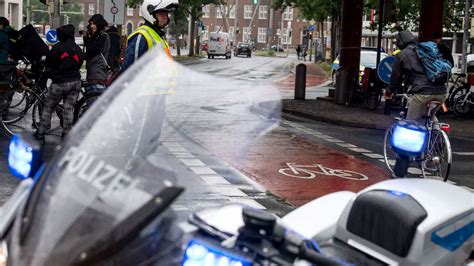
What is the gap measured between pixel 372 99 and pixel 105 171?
17.8 meters

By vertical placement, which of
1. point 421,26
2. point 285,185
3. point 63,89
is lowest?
point 285,185

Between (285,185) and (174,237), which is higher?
(174,237)

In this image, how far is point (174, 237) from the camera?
2357 millimetres

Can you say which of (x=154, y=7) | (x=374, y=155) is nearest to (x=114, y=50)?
(x=374, y=155)

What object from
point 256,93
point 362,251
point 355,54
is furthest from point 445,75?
point 355,54

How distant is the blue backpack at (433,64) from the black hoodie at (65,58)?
4.67m

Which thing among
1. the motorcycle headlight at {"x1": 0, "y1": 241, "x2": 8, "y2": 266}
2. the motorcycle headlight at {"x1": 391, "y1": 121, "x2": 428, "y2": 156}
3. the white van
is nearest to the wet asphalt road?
the motorcycle headlight at {"x1": 391, "y1": 121, "x2": 428, "y2": 156}

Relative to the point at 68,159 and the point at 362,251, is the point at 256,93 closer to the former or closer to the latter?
the point at 362,251

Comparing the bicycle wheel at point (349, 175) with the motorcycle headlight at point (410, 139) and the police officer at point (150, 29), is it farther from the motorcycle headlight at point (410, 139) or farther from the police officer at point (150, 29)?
the motorcycle headlight at point (410, 139)

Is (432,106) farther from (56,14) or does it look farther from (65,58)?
(56,14)

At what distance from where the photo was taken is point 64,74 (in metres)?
11.1

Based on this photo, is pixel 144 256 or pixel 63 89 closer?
pixel 144 256

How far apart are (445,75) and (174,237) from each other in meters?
7.86

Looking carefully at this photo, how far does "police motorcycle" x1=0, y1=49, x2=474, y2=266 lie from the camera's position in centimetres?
221
